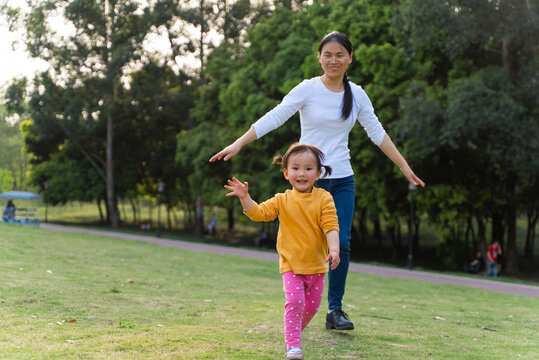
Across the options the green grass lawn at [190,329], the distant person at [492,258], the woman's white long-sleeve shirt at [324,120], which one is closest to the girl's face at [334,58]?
the woman's white long-sleeve shirt at [324,120]

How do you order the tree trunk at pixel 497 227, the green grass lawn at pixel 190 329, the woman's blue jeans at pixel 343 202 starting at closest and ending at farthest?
the green grass lawn at pixel 190 329
the woman's blue jeans at pixel 343 202
the tree trunk at pixel 497 227

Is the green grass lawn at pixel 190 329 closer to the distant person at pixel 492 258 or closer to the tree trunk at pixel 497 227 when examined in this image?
the distant person at pixel 492 258

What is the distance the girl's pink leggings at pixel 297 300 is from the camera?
3877 mm

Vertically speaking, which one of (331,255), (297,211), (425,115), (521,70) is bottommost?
(331,255)

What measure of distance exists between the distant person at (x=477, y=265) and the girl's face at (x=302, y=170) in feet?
75.7

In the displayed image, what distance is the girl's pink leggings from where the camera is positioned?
388 centimetres

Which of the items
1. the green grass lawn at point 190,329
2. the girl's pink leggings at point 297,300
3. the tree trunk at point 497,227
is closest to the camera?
the girl's pink leggings at point 297,300

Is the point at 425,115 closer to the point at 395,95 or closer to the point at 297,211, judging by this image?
the point at 395,95

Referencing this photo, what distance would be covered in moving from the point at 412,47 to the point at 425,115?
9.47 ft

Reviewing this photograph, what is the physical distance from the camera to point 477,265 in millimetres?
25750

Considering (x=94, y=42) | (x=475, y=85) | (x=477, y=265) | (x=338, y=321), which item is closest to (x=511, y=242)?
(x=477, y=265)

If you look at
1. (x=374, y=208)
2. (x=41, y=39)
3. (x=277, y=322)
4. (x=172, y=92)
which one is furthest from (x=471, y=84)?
(x=41, y=39)

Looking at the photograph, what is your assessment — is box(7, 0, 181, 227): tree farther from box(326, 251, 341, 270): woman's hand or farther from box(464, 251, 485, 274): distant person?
box(326, 251, 341, 270): woman's hand

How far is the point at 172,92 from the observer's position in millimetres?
41406
